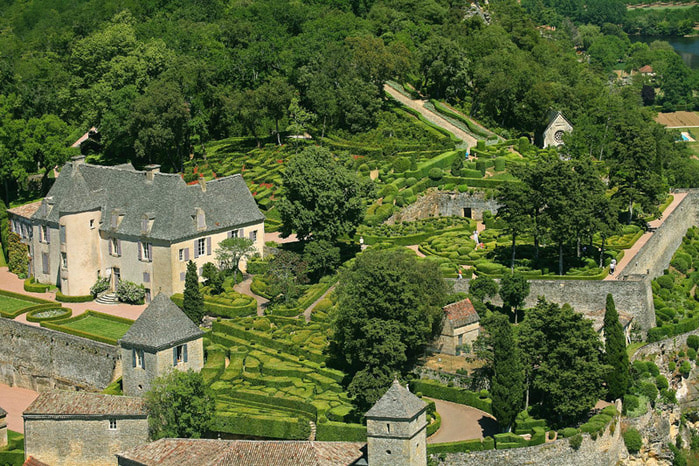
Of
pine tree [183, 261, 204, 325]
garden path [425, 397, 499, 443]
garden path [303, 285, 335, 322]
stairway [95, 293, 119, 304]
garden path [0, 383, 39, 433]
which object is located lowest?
garden path [0, 383, 39, 433]

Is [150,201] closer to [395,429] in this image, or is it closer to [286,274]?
[286,274]

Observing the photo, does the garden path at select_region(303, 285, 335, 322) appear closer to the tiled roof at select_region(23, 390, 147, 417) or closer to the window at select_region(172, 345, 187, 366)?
the window at select_region(172, 345, 187, 366)

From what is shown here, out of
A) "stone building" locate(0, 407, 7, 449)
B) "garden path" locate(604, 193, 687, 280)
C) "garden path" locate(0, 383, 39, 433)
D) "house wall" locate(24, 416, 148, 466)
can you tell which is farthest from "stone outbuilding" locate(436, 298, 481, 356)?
"garden path" locate(0, 383, 39, 433)

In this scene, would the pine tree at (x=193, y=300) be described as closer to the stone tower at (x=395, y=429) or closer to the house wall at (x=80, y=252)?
the house wall at (x=80, y=252)

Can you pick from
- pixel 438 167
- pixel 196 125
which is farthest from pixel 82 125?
pixel 438 167

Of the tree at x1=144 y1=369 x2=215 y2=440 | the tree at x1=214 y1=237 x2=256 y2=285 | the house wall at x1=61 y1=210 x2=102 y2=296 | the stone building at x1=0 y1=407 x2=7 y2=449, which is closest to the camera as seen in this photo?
the tree at x1=144 y1=369 x2=215 y2=440

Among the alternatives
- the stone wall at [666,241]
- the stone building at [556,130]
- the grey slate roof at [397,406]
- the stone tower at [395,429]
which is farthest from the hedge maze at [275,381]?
the stone building at [556,130]

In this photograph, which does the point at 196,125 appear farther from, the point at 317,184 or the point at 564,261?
the point at 564,261
